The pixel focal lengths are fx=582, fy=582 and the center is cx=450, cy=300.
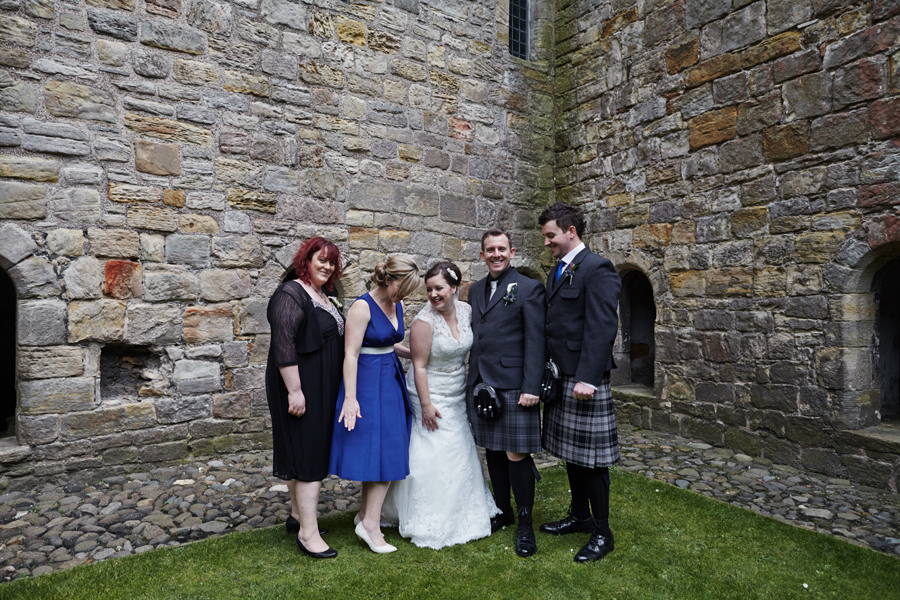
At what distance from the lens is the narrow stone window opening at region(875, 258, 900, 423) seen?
5.40m

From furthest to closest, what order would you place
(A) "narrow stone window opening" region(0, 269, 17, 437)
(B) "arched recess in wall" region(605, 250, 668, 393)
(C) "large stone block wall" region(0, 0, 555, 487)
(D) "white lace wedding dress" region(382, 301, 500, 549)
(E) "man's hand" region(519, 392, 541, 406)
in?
(B) "arched recess in wall" region(605, 250, 668, 393) < (A) "narrow stone window opening" region(0, 269, 17, 437) < (C) "large stone block wall" region(0, 0, 555, 487) < (D) "white lace wedding dress" region(382, 301, 500, 549) < (E) "man's hand" region(519, 392, 541, 406)

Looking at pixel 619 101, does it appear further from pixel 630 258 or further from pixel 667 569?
pixel 667 569

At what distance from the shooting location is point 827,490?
4.42 m

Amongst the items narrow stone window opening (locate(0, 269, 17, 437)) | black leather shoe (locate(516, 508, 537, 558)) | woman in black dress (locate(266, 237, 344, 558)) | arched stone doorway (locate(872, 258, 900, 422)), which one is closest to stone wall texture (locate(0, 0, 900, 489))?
arched stone doorway (locate(872, 258, 900, 422))

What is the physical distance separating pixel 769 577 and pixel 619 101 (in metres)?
5.22

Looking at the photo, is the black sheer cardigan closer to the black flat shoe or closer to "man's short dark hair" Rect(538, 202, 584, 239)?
the black flat shoe

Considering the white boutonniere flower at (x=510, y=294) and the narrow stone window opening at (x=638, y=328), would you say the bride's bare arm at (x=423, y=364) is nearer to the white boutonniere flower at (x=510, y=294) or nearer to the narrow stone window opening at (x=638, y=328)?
the white boutonniere flower at (x=510, y=294)

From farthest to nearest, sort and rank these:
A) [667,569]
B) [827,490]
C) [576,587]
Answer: [827,490]
[667,569]
[576,587]

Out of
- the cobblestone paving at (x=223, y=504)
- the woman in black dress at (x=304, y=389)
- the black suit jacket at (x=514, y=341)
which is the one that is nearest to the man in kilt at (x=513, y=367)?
the black suit jacket at (x=514, y=341)

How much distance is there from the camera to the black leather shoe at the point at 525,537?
316 cm

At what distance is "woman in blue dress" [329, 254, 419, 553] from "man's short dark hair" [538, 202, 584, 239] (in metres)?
0.81

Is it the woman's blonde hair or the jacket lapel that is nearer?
the woman's blonde hair

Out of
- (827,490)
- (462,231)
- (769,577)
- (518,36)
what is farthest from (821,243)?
(518,36)

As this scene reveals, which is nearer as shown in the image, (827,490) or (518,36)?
(827,490)
